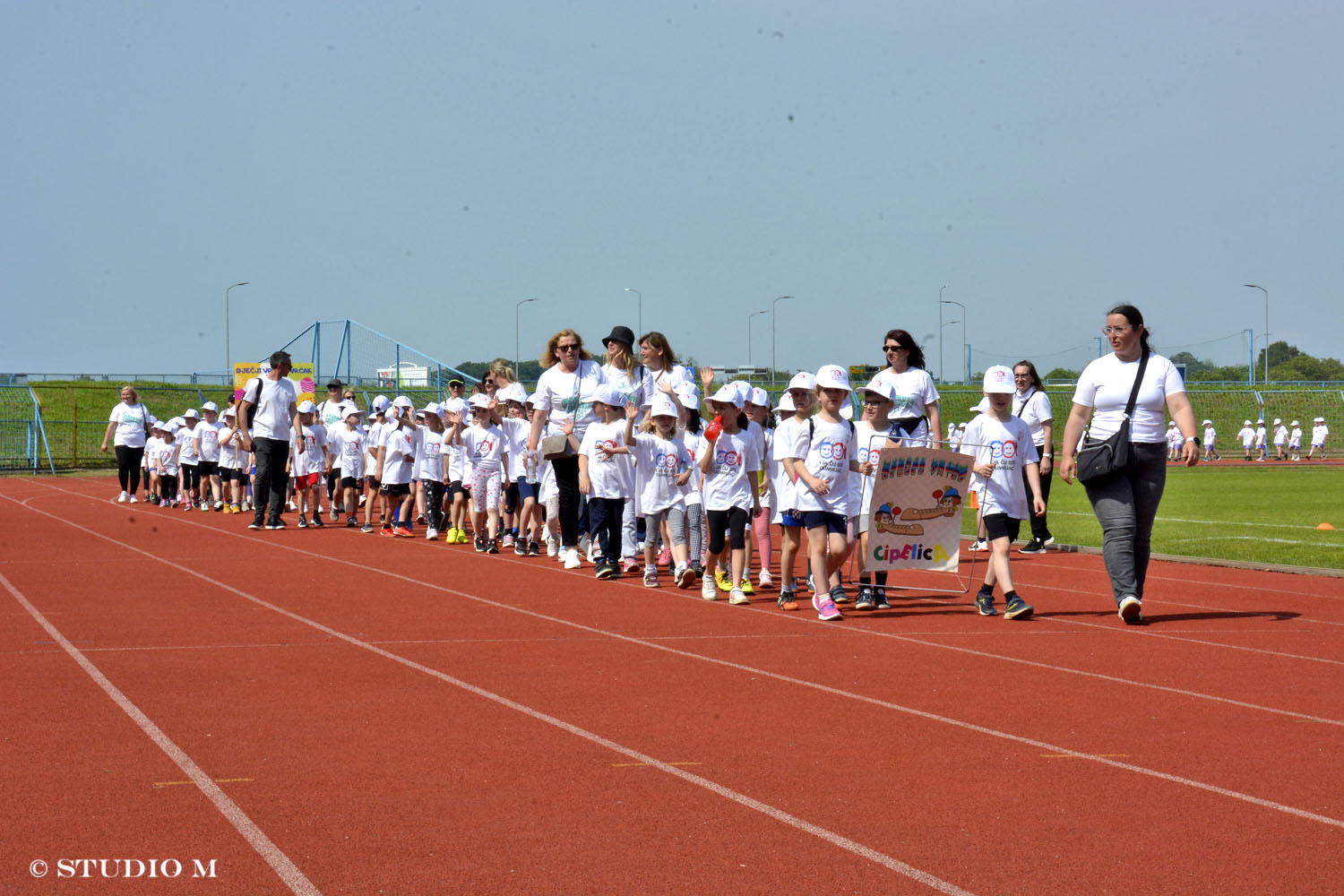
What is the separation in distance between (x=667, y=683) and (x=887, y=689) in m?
1.15

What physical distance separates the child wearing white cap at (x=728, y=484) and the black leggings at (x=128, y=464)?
17195mm

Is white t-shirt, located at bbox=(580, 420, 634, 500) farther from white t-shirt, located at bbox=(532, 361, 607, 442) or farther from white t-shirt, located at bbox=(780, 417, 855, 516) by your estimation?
white t-shirt, located at bbox=(780, 417, 855, 516)

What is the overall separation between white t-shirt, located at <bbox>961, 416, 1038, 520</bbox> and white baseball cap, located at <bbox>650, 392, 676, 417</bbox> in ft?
8.39

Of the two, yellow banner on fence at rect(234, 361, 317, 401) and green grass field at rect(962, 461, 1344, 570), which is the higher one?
yellow banner on fence at rect(234, 361, 317, 401)

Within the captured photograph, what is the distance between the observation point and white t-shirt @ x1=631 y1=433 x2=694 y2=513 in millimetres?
11836

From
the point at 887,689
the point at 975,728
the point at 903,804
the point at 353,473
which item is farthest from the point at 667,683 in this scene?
the point at 353,473

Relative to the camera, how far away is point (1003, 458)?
10.4 m

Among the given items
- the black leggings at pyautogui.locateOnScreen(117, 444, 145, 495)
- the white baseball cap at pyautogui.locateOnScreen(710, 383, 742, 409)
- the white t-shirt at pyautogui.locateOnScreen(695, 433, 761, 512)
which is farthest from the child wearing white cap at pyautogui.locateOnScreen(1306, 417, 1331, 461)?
the white t-shirt at pyautogui.locateOnScreen(695, 433, 761, 512)

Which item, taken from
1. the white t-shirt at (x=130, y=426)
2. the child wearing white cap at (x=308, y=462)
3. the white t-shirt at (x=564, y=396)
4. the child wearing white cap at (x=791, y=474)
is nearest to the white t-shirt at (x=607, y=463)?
the white t-shirt at (x=564, y=396)

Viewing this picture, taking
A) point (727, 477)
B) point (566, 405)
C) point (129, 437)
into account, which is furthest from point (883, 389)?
point (129, 437)

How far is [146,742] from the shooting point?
234 inches

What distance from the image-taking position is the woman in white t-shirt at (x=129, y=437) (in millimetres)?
25125

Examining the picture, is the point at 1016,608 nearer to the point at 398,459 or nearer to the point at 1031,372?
the point at 1031,372

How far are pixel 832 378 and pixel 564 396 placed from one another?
150 inches
